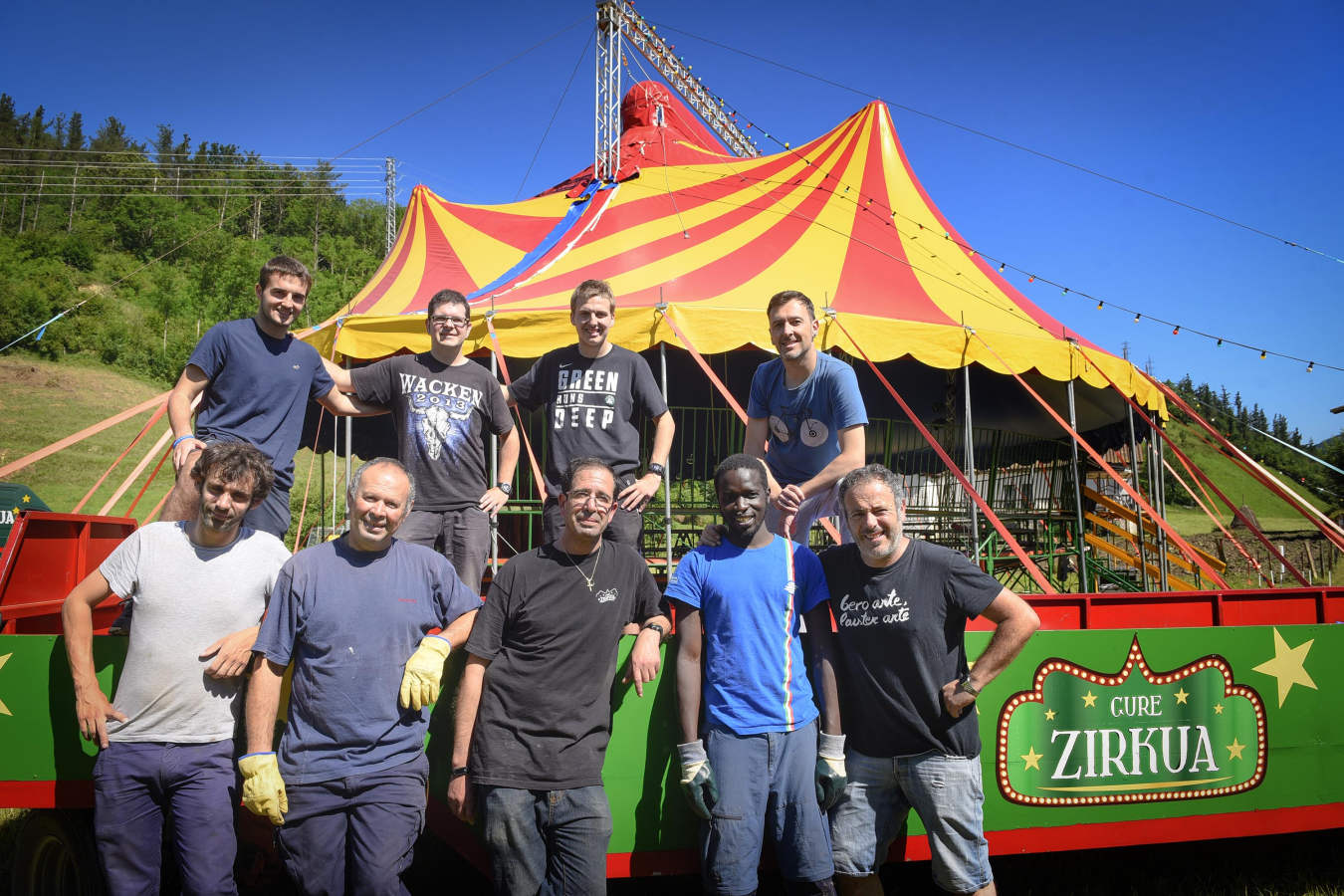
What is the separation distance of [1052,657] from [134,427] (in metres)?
26.1

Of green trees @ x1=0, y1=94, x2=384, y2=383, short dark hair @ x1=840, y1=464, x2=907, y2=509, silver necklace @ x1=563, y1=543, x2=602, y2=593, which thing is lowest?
silver necklace @ x1=563, y1=543, x2=602, y2=593

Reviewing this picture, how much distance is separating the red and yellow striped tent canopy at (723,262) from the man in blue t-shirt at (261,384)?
98.0 inches

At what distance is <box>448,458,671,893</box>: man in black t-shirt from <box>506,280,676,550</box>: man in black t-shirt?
818 millimetres

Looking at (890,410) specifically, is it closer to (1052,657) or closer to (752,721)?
(1052,657)

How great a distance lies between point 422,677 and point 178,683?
2.19ft

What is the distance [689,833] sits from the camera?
2314 millimetres

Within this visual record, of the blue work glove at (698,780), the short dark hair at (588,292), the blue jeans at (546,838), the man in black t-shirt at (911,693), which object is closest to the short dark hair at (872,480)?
the man in black t-shirt at (911,693)

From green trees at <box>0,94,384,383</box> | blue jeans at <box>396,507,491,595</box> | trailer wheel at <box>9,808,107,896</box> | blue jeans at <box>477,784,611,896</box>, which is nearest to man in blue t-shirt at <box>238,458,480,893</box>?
blue jeans at <box>477,784,611,896</box>

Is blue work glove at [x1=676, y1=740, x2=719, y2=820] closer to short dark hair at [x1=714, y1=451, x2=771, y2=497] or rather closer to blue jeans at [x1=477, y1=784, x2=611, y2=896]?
blue jeans at [x1=477, y1=784, x2=611, y2=896]

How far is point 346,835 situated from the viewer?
1.96 m

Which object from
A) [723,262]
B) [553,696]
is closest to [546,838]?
[553,696]

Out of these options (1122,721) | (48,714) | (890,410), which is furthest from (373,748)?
(890,410)

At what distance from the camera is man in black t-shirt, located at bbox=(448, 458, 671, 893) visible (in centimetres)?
195

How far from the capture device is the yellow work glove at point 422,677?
199 cm
